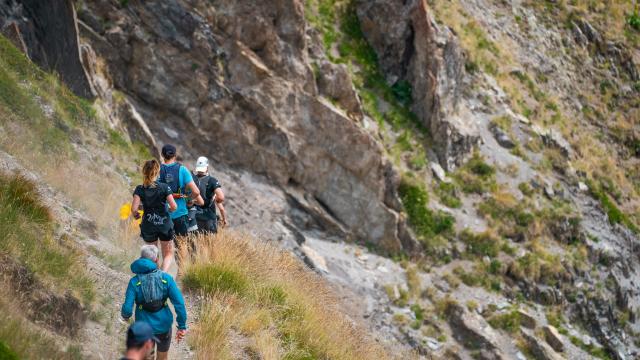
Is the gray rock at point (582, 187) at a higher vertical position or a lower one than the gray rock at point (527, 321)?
higher

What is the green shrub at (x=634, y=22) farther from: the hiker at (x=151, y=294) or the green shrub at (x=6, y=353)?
the green shrub at (x=6, y=353)

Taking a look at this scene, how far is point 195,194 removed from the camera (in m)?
8.22

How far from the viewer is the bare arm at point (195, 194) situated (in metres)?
8.12

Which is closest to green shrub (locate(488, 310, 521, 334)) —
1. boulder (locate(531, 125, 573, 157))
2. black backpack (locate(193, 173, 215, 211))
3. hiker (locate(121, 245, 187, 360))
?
boulder (locate(531, 125, 573, 157))

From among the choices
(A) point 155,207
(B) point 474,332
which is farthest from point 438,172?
(A) point 155,207

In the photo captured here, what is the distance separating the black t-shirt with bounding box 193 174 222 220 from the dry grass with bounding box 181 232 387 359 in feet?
1.43

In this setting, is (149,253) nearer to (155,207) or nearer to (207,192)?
(155,207)

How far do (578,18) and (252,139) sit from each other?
72.6 feet

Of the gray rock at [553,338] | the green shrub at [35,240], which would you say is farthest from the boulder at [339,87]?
the green shrub at [35,240]

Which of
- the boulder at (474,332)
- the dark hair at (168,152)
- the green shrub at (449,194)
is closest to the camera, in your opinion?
the dark hair at (168,152)

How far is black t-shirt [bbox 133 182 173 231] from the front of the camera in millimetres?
7238

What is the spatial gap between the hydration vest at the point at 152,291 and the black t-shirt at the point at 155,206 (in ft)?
6.34

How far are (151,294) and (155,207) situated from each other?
2.12 m

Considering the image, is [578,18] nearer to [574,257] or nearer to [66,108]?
[574,257]
